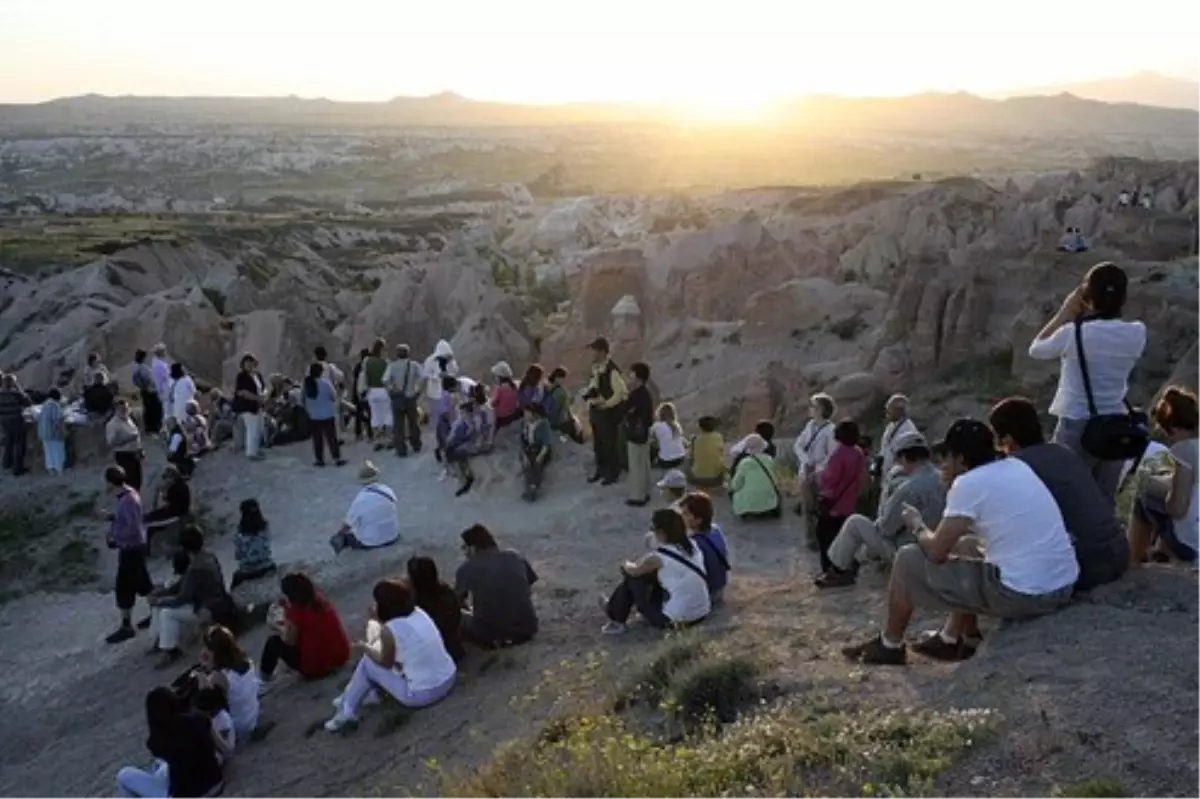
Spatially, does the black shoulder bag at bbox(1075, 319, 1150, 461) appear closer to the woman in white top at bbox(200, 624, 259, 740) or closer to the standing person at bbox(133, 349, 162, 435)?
the woman in white top at bbox(200, 624, 259, 740)

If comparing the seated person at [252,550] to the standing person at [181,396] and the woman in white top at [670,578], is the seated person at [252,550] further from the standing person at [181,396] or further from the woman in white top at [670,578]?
the standing person at [181,396]

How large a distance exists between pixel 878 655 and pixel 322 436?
41.9 ft

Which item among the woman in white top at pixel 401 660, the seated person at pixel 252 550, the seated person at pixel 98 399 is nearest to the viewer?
the woman in white top at pixel 401 660

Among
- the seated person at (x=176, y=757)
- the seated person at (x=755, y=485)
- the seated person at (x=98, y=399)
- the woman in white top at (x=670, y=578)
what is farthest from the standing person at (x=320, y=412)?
the seated person at (x=176, y=757)

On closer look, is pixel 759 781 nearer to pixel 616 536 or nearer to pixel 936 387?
pixel 616 536

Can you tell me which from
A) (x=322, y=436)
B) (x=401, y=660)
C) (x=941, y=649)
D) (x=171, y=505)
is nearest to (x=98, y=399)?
(x=322, y=436)

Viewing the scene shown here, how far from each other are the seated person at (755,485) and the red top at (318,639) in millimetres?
5220

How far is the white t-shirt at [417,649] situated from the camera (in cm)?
949

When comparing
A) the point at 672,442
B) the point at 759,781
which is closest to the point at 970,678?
the point at 759,781

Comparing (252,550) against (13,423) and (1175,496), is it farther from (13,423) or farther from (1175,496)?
(1175,496)

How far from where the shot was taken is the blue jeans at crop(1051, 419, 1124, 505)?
27.1 feet

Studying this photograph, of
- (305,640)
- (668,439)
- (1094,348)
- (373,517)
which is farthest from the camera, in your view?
(668,439)

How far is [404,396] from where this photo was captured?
18.5 m

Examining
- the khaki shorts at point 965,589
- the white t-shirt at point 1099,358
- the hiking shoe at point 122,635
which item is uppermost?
the white t-shirt at point 1099,358
